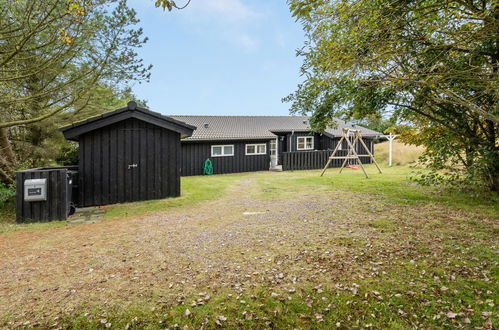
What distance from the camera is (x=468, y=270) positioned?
3.67 meters

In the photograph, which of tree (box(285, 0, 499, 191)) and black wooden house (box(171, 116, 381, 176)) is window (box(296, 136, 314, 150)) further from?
tree (box(285, 0, 499, 191))

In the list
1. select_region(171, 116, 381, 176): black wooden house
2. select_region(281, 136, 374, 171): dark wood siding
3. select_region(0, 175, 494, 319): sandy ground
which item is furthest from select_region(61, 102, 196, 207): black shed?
select_region(281, 136, 374, 171): dark wood siding

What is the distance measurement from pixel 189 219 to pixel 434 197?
7.30m

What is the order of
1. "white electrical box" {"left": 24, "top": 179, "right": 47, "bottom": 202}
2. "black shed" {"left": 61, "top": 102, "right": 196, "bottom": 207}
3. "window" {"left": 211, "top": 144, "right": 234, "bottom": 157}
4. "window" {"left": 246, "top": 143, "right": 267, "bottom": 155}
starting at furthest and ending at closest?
1. "window" {"left": 246, "top": 143, "right": 267, "bottom": 155}
2. "window" {"left": 211, "top": 144, "right": 234, "bottom": 157}
3. "black shed" {"left": 61, "top": 102, "right": 196, "bottom": 207}
4. "white electrical box" {"left": 24, "top": 179, "right": 47, "bottom": 202}

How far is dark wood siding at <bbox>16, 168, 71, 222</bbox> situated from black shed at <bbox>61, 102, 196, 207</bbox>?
1649mm

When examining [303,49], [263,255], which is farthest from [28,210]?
[303,49]

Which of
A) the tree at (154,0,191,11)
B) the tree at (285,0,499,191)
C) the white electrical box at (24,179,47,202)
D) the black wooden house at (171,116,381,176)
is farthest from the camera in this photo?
the black wooden house at (171,116,381,176)

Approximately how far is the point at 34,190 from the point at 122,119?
3115 millimetres

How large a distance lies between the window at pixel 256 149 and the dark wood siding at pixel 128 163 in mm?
9922

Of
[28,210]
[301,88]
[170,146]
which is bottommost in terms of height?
[28,210]

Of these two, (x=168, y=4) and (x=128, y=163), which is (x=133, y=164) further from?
(x=168, y=4)

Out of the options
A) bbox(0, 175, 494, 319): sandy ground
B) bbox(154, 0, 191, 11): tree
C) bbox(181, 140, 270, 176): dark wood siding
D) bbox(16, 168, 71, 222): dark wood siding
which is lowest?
bbox(0, 175, 494, 319): sandy ground

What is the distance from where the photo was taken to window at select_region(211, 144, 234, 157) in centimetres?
1805

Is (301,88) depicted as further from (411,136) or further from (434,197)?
(434,197)
